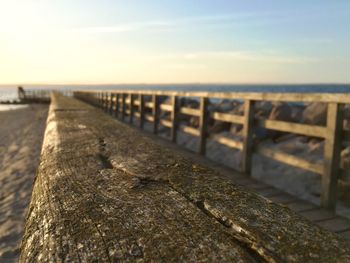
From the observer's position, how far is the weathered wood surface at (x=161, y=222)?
2.96 ft

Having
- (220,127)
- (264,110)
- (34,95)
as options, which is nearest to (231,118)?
(220,127)

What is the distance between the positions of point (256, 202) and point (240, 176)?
144 inches

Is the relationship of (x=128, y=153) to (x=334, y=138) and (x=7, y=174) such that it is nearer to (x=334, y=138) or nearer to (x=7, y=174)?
(x=334, y=138)

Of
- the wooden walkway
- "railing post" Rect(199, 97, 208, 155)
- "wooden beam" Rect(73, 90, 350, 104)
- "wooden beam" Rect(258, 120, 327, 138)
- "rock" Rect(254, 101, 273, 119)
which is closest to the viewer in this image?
the wooden walkway

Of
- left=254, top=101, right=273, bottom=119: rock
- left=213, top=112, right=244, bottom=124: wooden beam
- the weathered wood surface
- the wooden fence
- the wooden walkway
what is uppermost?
the weathered wood surface

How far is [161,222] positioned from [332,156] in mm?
2991

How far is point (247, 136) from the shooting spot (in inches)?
196

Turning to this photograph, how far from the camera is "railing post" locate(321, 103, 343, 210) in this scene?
3533mm

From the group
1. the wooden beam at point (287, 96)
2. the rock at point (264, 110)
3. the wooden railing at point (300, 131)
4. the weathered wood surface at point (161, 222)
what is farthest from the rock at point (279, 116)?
the weathered wood surface at point (161, 222)

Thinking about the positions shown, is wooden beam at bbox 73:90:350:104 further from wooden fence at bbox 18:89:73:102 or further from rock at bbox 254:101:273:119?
wooden fence at bbox 18:89:73:102

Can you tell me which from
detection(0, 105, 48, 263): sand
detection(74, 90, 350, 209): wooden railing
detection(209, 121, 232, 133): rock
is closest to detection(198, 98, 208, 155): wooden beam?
detection(74, 90, 350, 209): wooden railing

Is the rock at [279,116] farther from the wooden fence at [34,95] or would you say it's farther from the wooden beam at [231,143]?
the wooden fence at [34,95]

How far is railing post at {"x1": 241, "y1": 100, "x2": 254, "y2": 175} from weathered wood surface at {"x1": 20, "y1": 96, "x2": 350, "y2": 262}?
333 centimetres

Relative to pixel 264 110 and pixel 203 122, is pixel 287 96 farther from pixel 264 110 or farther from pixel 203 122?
pixel 264 110
